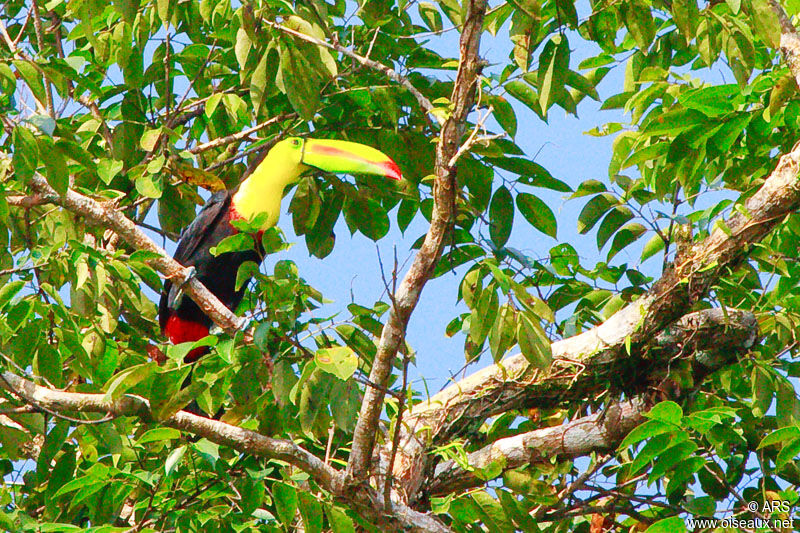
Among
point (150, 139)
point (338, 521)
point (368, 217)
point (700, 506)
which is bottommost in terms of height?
point (338, 521)

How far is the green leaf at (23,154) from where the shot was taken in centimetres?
223

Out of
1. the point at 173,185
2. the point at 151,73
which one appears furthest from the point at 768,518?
the point at 151,73

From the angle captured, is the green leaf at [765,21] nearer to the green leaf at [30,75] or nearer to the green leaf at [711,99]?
the green leaf at [711,99]

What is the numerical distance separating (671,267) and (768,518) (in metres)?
0.81

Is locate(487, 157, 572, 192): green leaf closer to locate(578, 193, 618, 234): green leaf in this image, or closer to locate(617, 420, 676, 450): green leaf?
locate(578, 193, 618, 234): green leaf

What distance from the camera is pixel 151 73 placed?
330 centimetres

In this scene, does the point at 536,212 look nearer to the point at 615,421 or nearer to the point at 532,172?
the point at 532,172

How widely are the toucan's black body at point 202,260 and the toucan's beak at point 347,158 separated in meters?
0.59

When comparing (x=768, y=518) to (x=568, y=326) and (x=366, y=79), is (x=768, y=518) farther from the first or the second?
(x=366, y=79)

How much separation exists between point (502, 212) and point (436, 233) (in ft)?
2.68

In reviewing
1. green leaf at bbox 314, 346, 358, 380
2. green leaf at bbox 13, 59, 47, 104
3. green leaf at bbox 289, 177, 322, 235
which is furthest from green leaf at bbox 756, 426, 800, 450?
A: green leaf at bbox 13, 59, 47, 104

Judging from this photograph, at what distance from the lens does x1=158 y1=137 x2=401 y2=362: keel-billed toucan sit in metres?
3.48

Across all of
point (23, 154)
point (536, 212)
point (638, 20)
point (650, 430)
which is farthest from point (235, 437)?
point (638, 20)

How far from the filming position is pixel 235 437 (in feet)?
7.85
